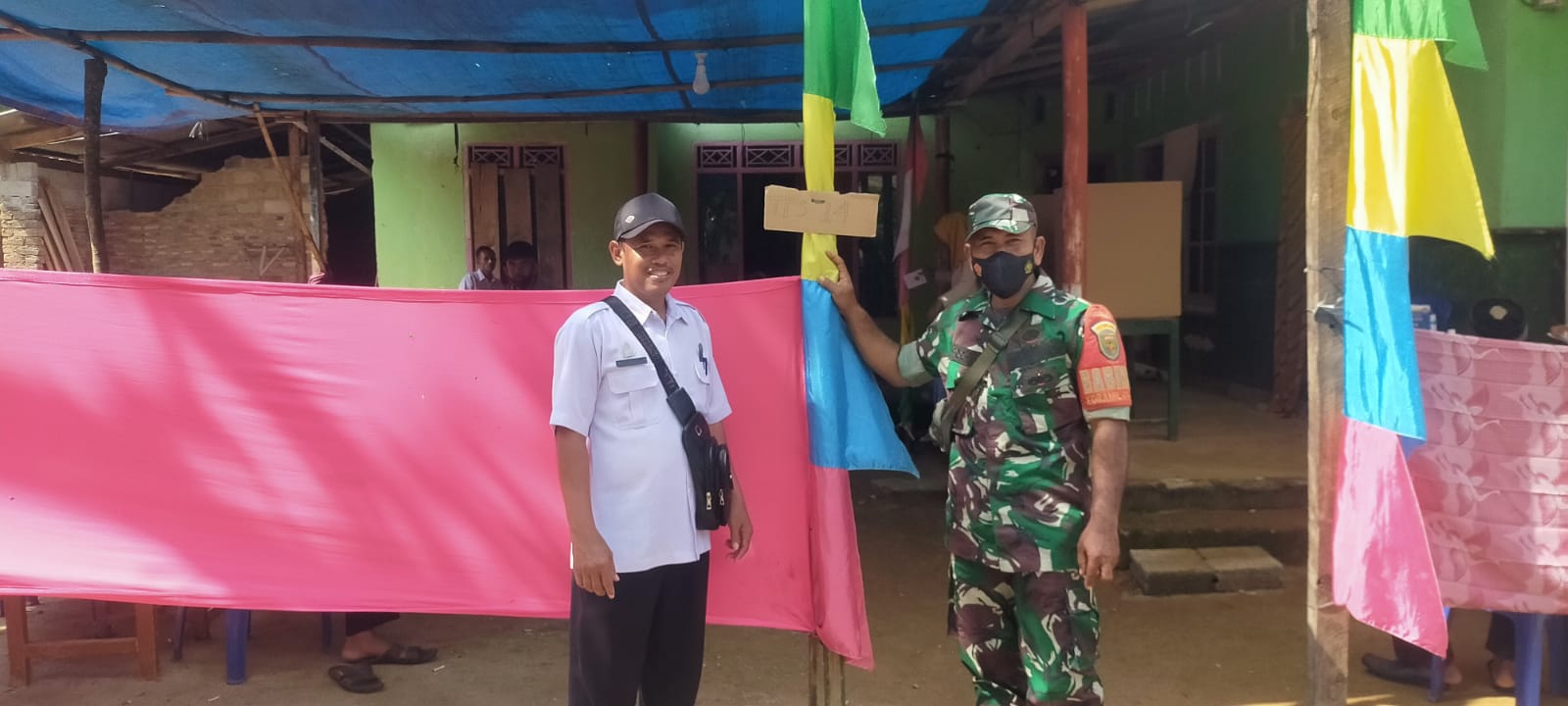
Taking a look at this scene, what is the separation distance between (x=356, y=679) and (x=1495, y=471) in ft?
12.2

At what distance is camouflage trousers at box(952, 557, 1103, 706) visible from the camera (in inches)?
86.9

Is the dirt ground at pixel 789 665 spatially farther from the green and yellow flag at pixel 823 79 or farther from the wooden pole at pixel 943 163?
the wooden pole at pixel 943 163

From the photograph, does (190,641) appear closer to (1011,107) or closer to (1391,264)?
(1391,264)

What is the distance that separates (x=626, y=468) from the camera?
6.70 ft

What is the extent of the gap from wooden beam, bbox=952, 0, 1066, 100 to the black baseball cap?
271 centimetres

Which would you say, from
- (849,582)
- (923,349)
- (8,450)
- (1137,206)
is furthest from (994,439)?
(1137,206)

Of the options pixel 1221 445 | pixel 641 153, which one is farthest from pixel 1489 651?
pixel 641 153

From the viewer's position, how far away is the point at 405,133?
7473mm

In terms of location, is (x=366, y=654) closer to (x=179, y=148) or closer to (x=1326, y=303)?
(x=1326, y=303)

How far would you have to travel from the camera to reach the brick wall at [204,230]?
32.0 feet

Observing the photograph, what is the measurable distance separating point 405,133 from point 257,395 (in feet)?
17.8

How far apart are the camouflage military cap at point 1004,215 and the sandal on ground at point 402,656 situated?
2.69 m

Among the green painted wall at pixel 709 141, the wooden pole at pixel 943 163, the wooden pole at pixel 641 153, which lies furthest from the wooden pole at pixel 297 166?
the wooden pole at pixel 943 163

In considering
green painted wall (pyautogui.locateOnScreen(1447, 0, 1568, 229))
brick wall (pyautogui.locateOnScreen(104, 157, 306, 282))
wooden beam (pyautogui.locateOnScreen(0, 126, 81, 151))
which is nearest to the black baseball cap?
green painted wall (pyautogui.locateOnScreen(1447, 0, 1568, 229))
